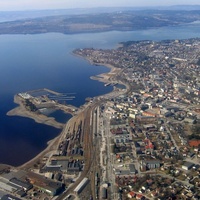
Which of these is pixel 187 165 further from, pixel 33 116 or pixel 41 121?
pixel 33 116

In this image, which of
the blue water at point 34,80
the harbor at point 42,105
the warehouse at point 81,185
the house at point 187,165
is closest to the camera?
the warehouse at point 81,185

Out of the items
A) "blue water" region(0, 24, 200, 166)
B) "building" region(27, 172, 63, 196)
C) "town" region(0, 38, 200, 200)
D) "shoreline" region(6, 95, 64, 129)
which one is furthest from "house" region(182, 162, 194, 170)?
"shoreline" region(6, 95, 64, 129)

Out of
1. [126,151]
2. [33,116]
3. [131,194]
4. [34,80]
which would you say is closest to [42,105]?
[33,116]

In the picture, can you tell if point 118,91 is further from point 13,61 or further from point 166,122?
point 13,61

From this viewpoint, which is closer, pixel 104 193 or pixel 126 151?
pixel 104 193

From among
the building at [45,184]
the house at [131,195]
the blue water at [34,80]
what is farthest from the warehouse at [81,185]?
the blue water at [34,80]

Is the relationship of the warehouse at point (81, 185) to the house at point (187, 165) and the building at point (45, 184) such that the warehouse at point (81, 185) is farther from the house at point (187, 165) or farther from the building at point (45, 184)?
the house at point (187, 165)
